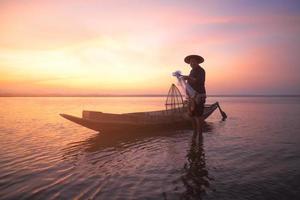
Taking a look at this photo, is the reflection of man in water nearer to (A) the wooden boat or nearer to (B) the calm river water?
(B) the calm river water

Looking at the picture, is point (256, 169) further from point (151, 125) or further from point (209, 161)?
point (151, 125)

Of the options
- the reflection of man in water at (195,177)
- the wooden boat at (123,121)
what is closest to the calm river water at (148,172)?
the reflection of man in water at (195,177)

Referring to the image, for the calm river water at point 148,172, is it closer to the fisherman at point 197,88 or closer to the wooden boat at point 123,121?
the fisherman at point 197,88

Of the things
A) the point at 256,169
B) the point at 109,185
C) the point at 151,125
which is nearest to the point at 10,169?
the point at 109,185

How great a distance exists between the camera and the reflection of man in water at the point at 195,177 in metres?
5.78

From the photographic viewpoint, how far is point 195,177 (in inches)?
273

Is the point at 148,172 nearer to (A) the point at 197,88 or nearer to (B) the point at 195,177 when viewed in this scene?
(B) the point at 195,177

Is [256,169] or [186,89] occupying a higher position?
[186,89]

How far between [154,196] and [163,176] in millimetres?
1484

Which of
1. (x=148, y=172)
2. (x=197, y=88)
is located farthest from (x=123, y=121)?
(x=148, y=172)

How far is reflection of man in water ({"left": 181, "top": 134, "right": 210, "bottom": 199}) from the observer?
578 cm

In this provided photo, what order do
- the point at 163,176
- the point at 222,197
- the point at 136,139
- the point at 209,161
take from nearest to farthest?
A: 1. the point at 222,197
2. the point at 163,176
3. the point at 209,161
4. the point at 136,139

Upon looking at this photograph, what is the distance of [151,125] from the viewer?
58.4ft

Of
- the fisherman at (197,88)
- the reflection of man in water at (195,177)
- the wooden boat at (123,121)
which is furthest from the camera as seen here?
the wooden boat at (123,121)
